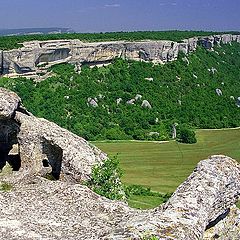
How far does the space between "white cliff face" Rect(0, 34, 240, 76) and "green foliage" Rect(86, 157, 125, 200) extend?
44.8 metres

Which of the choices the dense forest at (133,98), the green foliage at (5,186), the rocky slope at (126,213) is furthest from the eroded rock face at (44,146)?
the dense forest at (133,98)

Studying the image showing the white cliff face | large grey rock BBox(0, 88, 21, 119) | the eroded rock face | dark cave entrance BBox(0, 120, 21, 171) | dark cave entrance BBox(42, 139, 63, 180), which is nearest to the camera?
large grey rock BBox(0, 88, 21, 119)

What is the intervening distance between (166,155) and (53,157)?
3380 cm

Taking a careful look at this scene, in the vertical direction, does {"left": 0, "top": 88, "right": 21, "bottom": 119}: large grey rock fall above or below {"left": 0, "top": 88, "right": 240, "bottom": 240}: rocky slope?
above

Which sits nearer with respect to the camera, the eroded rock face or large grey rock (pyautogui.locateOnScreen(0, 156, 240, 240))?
large grey rock (pyautogui.locateOnScreen(0, 156, 240, 240))

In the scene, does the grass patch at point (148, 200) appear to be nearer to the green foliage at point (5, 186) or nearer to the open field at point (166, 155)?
the open field at point (166, 155)

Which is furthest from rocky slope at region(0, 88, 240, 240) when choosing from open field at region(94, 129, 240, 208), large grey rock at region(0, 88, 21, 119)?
open field at region(94, 129, 240, 208)

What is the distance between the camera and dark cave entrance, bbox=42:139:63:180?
2139 centimetres

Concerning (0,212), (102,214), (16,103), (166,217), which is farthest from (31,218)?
(16,103)

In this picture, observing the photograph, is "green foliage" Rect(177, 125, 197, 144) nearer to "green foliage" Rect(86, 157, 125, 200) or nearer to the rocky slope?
"green foliage" Rect(86, 157, 125, 200)

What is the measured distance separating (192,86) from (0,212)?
233ft

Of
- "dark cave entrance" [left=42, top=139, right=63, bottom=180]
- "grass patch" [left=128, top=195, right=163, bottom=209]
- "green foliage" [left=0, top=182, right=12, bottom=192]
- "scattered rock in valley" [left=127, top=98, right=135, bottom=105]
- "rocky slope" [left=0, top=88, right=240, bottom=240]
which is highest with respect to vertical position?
"rocky slope" [left=0, top=88, right=240, bottom=240]

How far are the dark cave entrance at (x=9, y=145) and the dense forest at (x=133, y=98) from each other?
33.2 m

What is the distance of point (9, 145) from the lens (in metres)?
23.0
